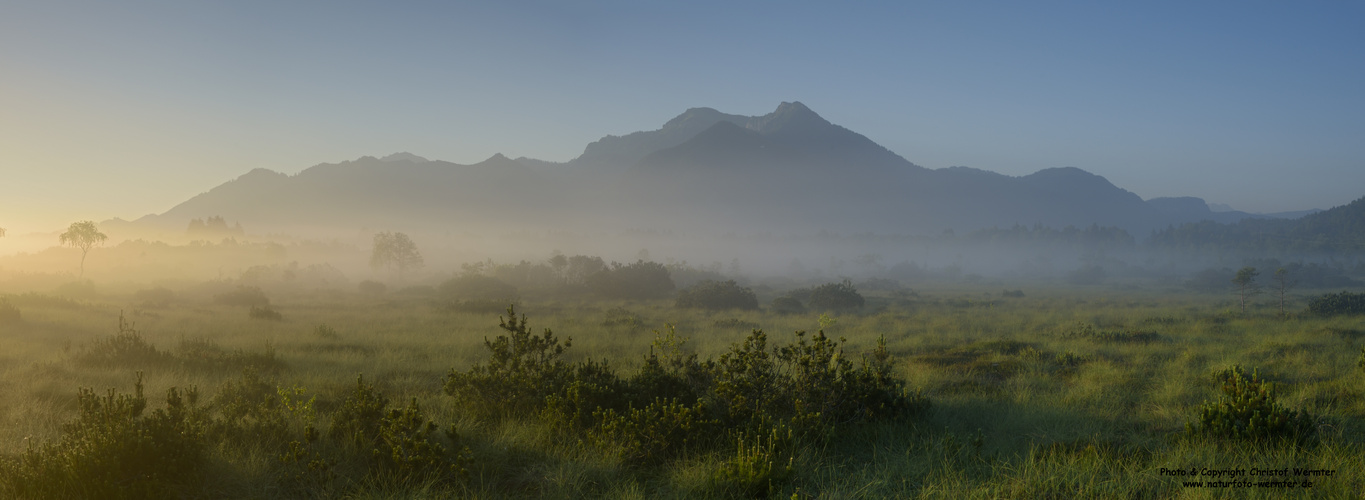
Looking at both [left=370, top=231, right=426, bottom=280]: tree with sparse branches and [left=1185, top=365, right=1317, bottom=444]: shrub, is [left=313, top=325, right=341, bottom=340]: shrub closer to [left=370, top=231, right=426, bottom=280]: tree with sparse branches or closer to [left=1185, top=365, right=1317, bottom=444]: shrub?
[left=1185, top=365, right=1317, bottom=444]: shrub

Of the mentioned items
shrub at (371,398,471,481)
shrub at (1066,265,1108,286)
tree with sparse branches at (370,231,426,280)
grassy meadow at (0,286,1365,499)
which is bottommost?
shrub at (1066,265,1108,286)

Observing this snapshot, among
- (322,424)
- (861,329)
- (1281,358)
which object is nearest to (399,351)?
(322,424)

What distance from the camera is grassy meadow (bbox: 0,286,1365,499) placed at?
4879 millimetres

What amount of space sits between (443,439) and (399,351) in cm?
830

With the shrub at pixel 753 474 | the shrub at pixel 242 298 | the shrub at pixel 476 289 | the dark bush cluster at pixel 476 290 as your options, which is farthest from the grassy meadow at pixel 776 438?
the shrub at pixel 476 289

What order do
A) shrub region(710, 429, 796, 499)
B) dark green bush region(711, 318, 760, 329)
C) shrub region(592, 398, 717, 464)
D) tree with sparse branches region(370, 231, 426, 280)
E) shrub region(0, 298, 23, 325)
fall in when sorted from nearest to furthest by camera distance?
1. shrub region(710, 429, 796, 499)
2. shrub region(592, 398, 717, 464)
3. shrub region(0, 298, 23, 325)
4. dark green bush region(711, 318, 760, 329)
5. tree with sparse branches region(370, 231, 426, 280)

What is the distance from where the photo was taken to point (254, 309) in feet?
65.2

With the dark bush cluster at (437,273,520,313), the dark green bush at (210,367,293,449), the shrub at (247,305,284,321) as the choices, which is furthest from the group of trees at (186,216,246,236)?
the dark green bush at (210,367,293,449)

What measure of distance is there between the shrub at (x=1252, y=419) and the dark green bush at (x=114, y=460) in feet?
31.6

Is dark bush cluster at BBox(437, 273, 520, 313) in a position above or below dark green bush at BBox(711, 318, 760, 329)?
above

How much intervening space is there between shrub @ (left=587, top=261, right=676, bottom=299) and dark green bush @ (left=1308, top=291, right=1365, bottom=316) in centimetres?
2786

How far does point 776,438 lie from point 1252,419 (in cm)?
479

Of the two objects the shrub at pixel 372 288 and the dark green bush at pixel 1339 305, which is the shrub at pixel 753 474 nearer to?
the dark green bush at pixel 1339 305

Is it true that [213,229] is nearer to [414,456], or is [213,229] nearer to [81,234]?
[81,234]
